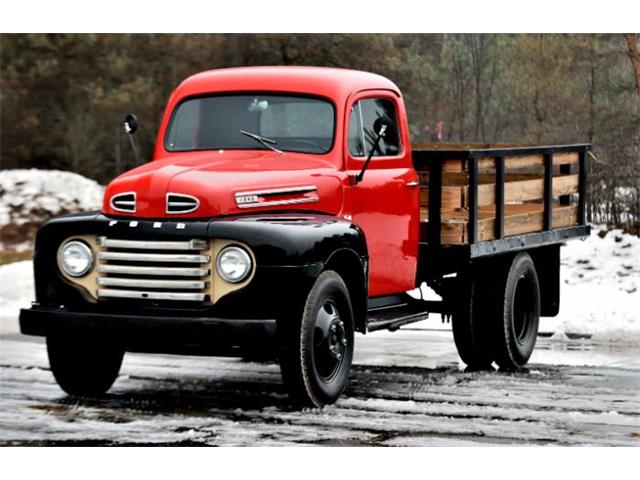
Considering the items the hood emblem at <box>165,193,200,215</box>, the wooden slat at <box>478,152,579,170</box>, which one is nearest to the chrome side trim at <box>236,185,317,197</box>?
the hood emblem at <box>165,193,200,215</box>

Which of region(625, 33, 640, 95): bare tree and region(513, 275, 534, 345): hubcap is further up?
region(625, 33, 640, 95): bare tree

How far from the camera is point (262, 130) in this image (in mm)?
10008

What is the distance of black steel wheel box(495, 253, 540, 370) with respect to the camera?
11.5 metres

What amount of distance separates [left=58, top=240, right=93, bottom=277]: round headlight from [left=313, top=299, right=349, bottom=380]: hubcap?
1.54 meters

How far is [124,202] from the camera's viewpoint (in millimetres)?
9078

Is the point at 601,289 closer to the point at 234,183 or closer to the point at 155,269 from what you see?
the point at 234,183

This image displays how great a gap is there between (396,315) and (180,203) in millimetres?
2225

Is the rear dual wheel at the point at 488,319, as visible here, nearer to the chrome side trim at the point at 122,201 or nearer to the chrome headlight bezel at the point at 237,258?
the chrome headlight bezel at the point at 237,258

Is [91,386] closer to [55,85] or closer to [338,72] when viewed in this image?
[338,72]

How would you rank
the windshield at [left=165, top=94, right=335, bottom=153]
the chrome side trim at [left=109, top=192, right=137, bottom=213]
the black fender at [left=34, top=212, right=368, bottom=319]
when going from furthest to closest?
the windshield at [left=165, top=94, right=335, bottom=153]
the chrome side trim at [left=109, top=192, right=137, bottom=213]
the black fender at [left=34, top=212, right=368, bottom=319]

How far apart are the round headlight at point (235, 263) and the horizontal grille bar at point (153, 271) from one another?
0.13 metres

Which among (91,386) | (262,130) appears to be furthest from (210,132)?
(91,386)

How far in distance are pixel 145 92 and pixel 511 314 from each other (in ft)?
37.9

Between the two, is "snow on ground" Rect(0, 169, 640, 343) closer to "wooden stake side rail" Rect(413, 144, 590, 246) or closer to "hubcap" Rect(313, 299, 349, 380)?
"wooden stake side rail" Rect(413, 144, 590, 246)
